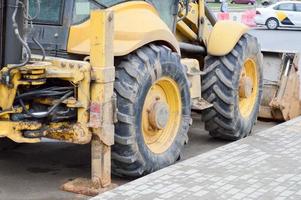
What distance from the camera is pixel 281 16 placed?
33.1 metres

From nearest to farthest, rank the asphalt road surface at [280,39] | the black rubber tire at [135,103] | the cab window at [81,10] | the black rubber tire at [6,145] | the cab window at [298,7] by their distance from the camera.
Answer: the black rubber tire at [135,103] < the cab window at [81,10] < the black rubber tire at [6,145] < the asphalt road surface at [280,39] < the cab window at [298,7]

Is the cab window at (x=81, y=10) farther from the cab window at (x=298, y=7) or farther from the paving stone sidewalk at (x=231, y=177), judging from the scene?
the cab window at (x=298, y=7)

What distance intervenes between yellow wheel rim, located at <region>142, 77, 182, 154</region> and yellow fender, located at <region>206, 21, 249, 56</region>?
144 cm

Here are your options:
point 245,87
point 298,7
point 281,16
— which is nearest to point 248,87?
point 245,87

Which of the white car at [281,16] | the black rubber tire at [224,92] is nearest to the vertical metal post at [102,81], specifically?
the black rubber tire at [224,92]

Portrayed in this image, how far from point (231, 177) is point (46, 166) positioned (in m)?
1.98

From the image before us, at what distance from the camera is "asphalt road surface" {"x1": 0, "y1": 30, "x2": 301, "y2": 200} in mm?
5898

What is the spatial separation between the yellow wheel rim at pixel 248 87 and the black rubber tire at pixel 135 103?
206 centimetres

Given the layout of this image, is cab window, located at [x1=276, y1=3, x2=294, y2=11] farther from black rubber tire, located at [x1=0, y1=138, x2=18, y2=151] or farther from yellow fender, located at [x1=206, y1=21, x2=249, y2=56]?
black rubber tire, located at [x1=0, y1=138, x2=18, y2=151]

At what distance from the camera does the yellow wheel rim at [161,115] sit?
20.9 feet

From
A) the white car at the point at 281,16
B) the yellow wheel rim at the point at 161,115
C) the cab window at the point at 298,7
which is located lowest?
the yellow wheel rim at the point at 161,115

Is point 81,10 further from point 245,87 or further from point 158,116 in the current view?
point 245,87

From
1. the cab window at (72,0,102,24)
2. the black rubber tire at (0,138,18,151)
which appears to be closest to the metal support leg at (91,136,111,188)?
the cab window at (72,0,102,24)

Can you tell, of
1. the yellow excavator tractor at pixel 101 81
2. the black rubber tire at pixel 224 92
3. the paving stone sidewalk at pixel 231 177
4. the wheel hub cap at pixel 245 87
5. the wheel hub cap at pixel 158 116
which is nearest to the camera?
the yellow excavator tractor at pixel 101 81
